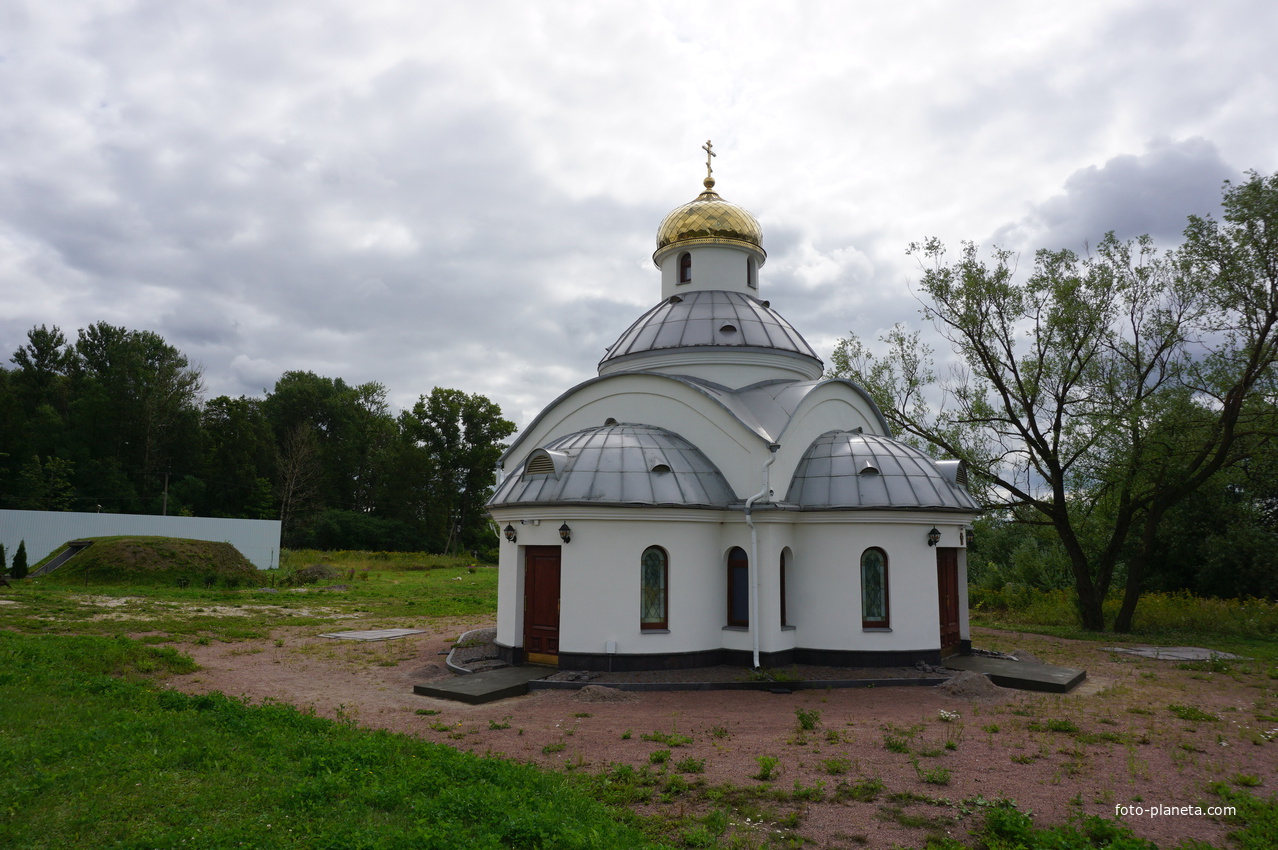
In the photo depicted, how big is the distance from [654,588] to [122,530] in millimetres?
27757

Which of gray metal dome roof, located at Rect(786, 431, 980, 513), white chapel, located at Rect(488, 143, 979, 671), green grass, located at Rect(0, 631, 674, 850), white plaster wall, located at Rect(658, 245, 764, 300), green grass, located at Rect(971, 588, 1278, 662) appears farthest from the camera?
white plaster wall, located at Rect(658, 245, 764, 300)

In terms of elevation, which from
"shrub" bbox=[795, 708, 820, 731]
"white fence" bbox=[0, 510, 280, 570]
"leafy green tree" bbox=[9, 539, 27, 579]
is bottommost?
"shrub" bbox=[795, 708, 820, 731]

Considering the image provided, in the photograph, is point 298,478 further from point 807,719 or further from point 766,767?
point 766,767

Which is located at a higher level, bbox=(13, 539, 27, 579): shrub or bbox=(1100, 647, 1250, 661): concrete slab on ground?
bbox=(13, 539, 27, 579): shrub

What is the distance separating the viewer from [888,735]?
352 inches

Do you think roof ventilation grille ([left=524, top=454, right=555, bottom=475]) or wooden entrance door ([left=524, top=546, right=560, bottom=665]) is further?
roof ventilation grille ([left=524, top=454, right=555, bottom=475])

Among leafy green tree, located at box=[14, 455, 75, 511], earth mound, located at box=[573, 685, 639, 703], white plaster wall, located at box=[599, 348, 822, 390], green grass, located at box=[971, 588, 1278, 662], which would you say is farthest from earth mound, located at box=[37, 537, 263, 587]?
green grass, located at box=[971, 588, 1278, 662]

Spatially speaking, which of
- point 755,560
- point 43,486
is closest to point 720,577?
point 755,560

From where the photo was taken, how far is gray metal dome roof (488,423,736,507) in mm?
12953

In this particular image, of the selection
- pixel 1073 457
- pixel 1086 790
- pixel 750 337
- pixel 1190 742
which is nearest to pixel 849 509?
pixel 750 337

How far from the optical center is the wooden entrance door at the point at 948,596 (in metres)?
14.6

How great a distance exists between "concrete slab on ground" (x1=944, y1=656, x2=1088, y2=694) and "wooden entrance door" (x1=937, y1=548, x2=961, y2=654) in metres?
0.61

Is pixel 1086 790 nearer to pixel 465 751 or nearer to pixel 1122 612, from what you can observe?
pixel 465 751

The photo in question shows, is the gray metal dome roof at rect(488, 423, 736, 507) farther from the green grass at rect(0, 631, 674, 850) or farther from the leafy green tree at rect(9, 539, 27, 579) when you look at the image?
the leafy green tree at rect(9, 539, 27, 579)
